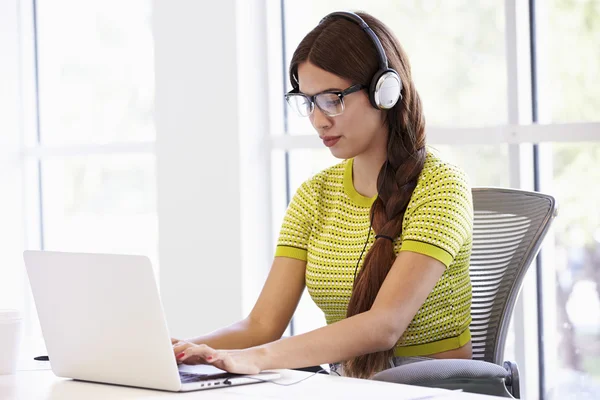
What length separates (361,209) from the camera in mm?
1937

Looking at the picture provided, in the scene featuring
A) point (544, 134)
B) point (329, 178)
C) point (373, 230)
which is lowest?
point (373, 230)

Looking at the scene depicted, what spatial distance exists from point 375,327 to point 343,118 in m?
0.47

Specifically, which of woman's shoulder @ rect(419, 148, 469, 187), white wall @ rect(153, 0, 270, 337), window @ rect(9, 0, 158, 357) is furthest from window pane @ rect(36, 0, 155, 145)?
woman's shoulder @ rect(419, 148, 469, 187)

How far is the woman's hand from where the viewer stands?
142 centimetres

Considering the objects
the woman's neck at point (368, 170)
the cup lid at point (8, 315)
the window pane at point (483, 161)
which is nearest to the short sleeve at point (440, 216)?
the woman's neck at point (368, 170)

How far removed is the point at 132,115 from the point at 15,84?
76 cm

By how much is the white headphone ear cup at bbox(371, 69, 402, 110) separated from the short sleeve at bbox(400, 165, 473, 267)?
0.58ft

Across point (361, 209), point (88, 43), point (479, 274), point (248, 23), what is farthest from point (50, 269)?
point (88, 43)

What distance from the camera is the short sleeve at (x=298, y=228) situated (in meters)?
2.02

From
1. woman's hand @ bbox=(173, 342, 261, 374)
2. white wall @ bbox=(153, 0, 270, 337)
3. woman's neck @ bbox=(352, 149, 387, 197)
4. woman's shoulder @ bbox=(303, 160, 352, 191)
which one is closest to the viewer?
woman's hand @ bbox=(173, 342, 261, 374)

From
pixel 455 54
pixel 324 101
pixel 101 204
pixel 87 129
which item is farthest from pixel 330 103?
pixel 87 129

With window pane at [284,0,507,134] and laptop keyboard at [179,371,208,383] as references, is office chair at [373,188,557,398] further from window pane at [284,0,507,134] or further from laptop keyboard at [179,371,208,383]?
window pane at [284,0,507,134]

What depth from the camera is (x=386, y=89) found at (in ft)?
5.88

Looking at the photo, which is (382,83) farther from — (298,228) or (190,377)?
(190,377)
